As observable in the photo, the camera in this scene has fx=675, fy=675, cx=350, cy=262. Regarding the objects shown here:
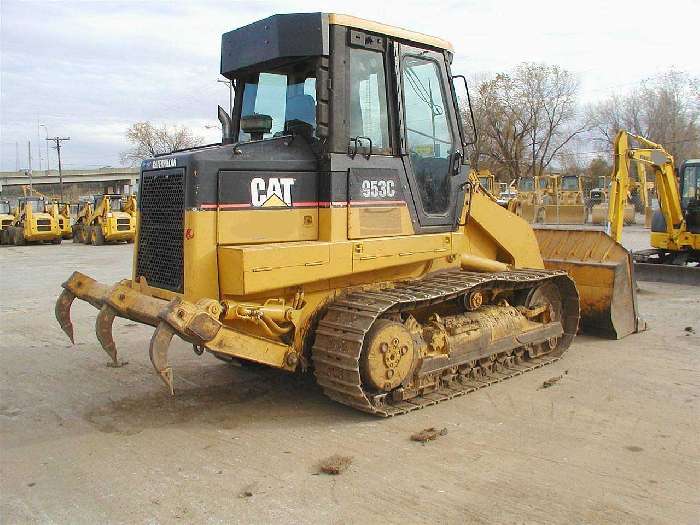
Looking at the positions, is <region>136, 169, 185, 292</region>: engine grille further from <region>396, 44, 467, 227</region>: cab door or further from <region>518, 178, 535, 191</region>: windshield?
<region>518, 178, 535, 191</region>: windshield

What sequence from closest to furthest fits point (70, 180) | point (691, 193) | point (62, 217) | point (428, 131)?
point (428, 131)
point (691, 193)
point (62, 217)
point (70, 180)

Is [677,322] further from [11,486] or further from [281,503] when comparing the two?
[11,486]

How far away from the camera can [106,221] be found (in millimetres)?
26656

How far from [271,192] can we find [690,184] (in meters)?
12.3

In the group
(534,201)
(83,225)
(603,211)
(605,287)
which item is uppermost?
(534,201)

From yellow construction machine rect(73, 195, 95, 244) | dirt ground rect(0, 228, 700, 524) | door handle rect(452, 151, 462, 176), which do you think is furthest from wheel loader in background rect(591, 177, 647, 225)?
door handle rect(452, 151, 462, 176)

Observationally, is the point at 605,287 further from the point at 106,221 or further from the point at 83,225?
the point at 83,225

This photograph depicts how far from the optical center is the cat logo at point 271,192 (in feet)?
16.9

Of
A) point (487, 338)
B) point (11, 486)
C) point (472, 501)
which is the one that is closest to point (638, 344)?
point (487, 338)

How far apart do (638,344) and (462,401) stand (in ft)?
10.4

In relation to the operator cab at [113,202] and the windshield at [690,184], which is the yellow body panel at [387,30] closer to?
the windshield at [690,184]

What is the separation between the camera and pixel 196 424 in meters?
5.32

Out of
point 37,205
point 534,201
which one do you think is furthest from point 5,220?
point 534,201

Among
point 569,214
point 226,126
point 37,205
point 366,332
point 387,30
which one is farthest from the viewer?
point 569,214
